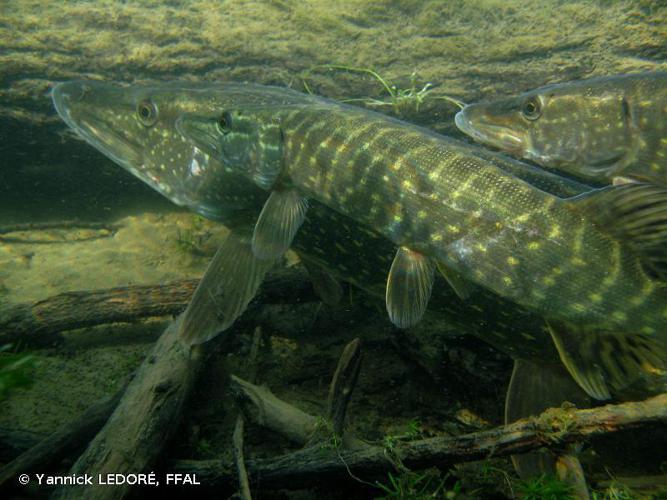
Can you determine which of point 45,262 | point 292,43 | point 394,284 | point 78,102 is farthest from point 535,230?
point 45,262

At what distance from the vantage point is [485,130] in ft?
11.0

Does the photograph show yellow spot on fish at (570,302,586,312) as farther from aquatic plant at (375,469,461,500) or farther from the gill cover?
the gill cover

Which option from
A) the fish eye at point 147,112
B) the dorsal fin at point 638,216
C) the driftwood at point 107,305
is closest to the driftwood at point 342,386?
the driftwood at point 107,305

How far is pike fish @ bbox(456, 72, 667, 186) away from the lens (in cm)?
321

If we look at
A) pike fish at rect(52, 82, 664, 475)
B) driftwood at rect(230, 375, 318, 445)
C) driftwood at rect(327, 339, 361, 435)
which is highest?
pike fish at rect(52, 82, 664, 475)

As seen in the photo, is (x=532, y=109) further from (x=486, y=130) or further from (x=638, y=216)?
(x=638, y=216)

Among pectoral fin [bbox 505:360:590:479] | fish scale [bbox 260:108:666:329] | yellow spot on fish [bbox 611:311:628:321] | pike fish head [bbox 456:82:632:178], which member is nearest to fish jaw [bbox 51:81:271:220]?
fish scale [bbox 260:108:666:329]

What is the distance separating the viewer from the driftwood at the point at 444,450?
6.54 feet

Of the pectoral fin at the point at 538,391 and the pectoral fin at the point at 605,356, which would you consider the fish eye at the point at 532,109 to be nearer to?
the pectoral fin at the point at 538,391

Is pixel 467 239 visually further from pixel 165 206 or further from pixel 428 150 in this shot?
pixel 165 206

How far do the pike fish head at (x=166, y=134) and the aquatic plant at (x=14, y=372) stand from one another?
1537mm

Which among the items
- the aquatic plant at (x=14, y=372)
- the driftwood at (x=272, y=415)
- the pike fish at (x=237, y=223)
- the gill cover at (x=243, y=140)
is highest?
the gill cover at (x=243, y=140)

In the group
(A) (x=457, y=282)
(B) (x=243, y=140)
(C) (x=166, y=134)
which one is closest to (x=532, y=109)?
(A) (x=457, y=282)

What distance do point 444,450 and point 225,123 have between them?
2.36 m
